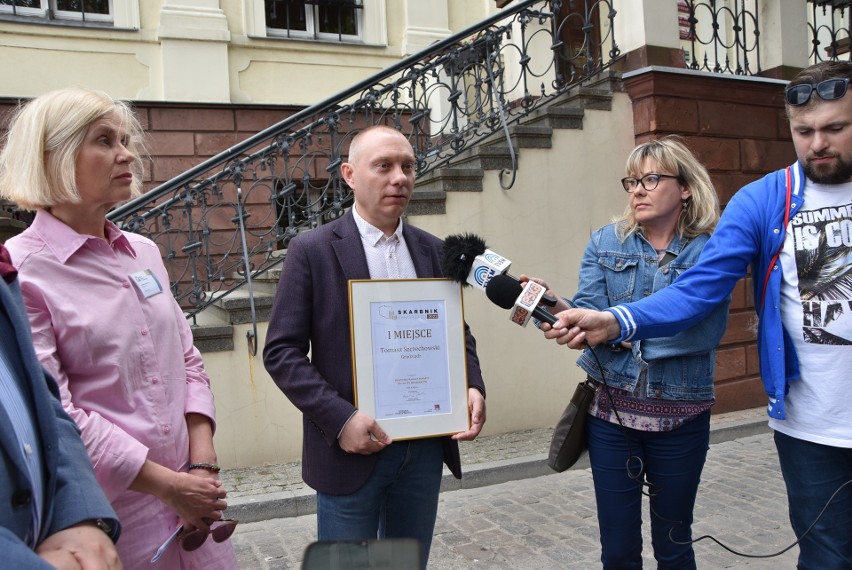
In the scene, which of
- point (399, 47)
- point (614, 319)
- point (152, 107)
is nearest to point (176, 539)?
point (614, 319)

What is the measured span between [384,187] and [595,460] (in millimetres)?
1379

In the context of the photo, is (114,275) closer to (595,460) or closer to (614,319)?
(614,319)

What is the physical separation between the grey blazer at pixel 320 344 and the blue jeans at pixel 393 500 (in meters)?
0.05

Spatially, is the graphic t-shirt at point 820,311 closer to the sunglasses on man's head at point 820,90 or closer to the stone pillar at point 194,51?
the sunglasses on man's head at point 820,90

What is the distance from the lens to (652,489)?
270cm

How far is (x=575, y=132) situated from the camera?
22.4ft

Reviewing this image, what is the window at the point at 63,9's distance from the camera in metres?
8.91

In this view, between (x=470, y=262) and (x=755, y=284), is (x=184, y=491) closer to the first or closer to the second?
(x=470, y=262)

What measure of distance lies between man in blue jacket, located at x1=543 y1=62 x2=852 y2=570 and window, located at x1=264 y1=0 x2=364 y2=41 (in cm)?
908

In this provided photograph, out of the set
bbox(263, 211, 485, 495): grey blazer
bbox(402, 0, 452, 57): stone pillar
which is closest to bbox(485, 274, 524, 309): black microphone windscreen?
bbox(263, 211, 485, 495): grey blazer

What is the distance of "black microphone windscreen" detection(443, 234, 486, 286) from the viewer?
2.37 meters

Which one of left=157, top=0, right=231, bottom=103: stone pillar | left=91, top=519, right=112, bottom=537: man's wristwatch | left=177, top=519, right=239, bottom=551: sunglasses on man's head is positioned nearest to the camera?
left=91, top=519, right=112, bottom=537: man's wristwatch

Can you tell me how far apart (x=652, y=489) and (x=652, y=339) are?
0.59 metres

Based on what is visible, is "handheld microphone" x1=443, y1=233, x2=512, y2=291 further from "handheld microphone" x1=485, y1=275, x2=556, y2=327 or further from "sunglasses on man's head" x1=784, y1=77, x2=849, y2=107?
"sunglasses on man's head" x1=784, y1=77, x2=849, y2=107
